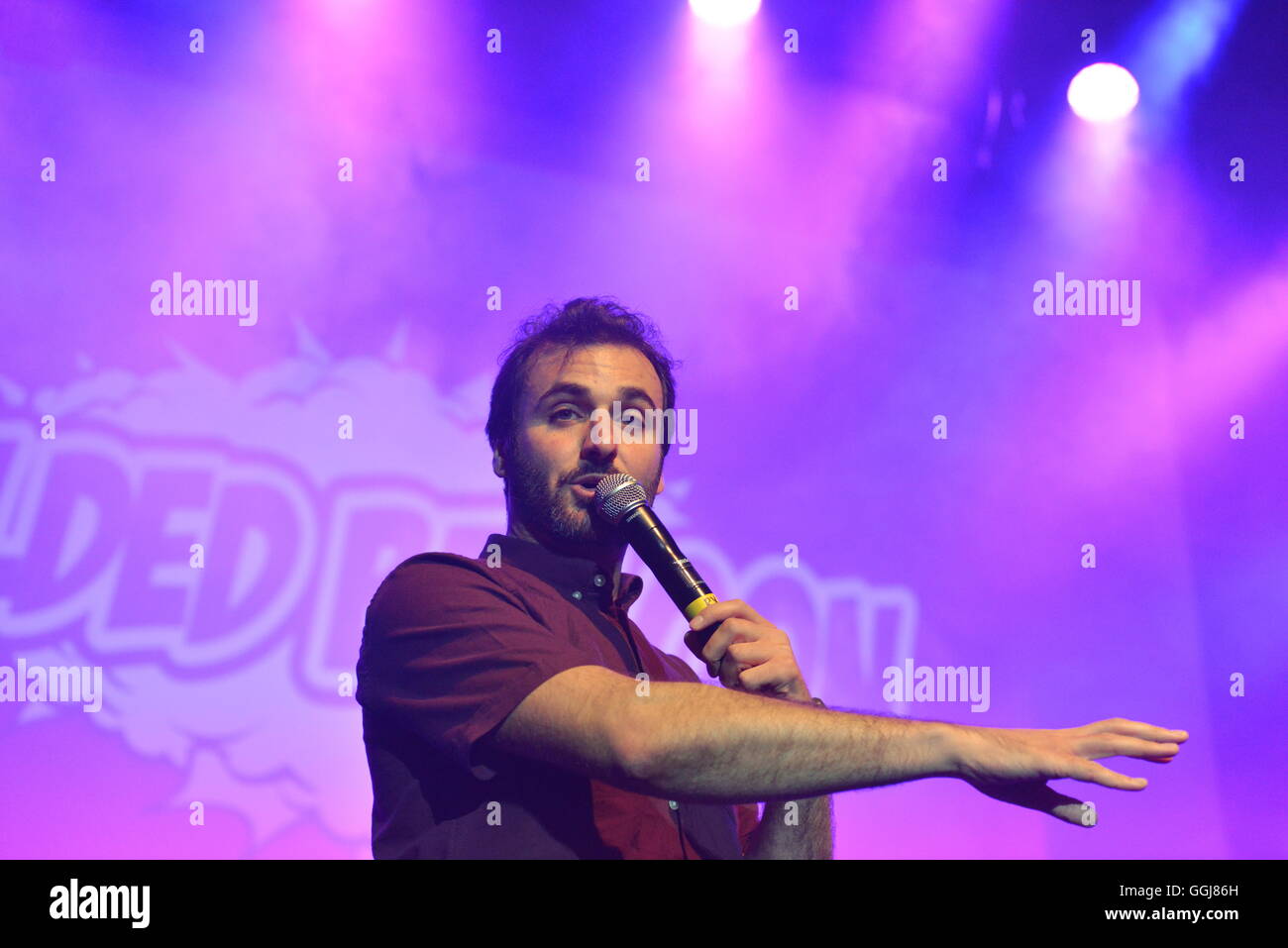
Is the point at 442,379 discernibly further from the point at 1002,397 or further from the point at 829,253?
the point at 1002,397

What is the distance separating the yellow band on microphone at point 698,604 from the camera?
5.62 ft

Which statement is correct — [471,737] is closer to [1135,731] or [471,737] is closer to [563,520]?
[563,520]

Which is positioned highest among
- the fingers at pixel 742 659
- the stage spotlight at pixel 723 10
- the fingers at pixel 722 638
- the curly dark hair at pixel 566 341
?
the stage spotlight at pixel 723 10

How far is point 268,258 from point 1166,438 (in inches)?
107

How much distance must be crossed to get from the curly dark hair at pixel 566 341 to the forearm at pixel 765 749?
41.0 inches

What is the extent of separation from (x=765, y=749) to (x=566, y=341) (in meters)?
1.26

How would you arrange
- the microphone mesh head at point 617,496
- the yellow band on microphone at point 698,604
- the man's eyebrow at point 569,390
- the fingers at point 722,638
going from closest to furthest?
the fingers at point 722,638 → the yellow band on microphone at point 698,604 → the microphone mesh head at point 617,496 → the man's eyebrow at point 569,390

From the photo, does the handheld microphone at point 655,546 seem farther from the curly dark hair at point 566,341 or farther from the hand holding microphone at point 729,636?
the curly dark hair at point 566,341

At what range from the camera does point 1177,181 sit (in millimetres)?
3484

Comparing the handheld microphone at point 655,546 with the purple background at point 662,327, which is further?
the purple background at point 662,327

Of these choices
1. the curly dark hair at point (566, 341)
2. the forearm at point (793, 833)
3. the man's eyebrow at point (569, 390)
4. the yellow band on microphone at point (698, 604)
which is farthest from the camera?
the curly dark hair at point (566, 341)

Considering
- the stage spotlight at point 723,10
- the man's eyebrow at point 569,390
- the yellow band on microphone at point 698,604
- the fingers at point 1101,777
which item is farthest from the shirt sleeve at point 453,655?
the stage spotlight at point 723,10
